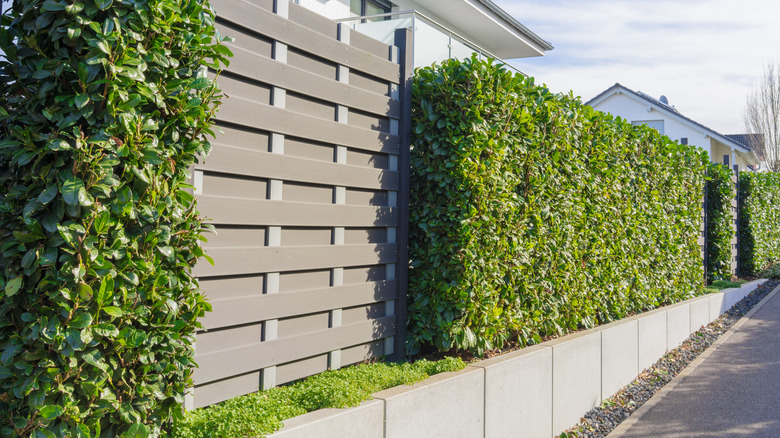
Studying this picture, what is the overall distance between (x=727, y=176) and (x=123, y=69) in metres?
13.9

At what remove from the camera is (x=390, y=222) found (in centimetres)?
479

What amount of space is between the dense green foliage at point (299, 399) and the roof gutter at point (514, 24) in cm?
1026

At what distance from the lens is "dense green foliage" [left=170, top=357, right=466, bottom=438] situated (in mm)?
3006

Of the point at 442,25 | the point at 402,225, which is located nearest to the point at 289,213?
the point at 402,225

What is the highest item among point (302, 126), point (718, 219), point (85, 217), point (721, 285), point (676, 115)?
point (676, 115)

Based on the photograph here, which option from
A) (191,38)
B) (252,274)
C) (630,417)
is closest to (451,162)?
(252,274)

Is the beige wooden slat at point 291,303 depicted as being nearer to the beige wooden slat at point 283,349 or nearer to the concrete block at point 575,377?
the beige wooden slat at point 283,349

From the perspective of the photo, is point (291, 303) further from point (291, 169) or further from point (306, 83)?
point (306, 83)

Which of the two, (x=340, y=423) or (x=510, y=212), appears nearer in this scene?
(x=340, y=423)

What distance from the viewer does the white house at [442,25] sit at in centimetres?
618

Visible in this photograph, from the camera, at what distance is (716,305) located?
11.0 metres

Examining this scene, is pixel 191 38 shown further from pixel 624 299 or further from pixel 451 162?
pixel 624 299

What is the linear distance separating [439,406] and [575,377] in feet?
A: 7.31

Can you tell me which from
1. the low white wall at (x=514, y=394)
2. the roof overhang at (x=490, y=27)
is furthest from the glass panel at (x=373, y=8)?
the low white wall at (x=514, y=394)
